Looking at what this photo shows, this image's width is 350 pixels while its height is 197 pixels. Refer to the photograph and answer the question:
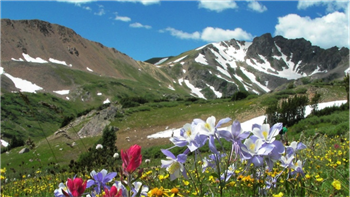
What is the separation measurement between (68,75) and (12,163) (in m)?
84.5

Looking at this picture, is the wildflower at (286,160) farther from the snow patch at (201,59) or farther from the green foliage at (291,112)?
the snow patch at (201,59)

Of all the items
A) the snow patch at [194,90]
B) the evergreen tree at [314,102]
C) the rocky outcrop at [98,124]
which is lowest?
the rocky outcrop at [98,124]

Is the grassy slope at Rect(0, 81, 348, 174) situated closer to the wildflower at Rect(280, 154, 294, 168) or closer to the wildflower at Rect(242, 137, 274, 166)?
the wildflower at Rect(280, 154, 294, 168)

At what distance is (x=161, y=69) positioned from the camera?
174 m

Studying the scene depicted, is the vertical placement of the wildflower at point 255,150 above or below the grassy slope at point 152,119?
above

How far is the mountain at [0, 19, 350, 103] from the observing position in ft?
307

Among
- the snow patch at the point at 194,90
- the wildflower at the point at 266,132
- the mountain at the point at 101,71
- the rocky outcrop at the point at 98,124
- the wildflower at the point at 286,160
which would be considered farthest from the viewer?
the snow patch at the point at 194,90

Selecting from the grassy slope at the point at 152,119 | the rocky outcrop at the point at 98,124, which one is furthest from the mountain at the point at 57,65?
the grassy slope at the point at 152,119

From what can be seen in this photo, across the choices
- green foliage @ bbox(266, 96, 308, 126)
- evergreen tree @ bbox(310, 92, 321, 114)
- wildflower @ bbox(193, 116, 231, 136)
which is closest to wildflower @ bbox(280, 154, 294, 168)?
wildflower @ bbox(193, 116, 231, 136)

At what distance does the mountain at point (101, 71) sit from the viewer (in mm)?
93688

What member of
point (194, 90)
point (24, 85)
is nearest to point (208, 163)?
point (24, 85)

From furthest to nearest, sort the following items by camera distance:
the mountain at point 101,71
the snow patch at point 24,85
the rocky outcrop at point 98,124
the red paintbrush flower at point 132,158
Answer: the mountain at point 101,71 → the snow patch at point 24,85 → the rocky outcrop at point 98,124 → the red paintbrush flower at point 132,158

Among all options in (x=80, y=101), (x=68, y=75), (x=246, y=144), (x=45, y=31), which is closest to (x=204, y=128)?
(x=246, y=144)

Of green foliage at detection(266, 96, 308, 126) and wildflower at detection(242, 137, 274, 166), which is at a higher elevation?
wildflower at detection(242, 137, 274, 166)
